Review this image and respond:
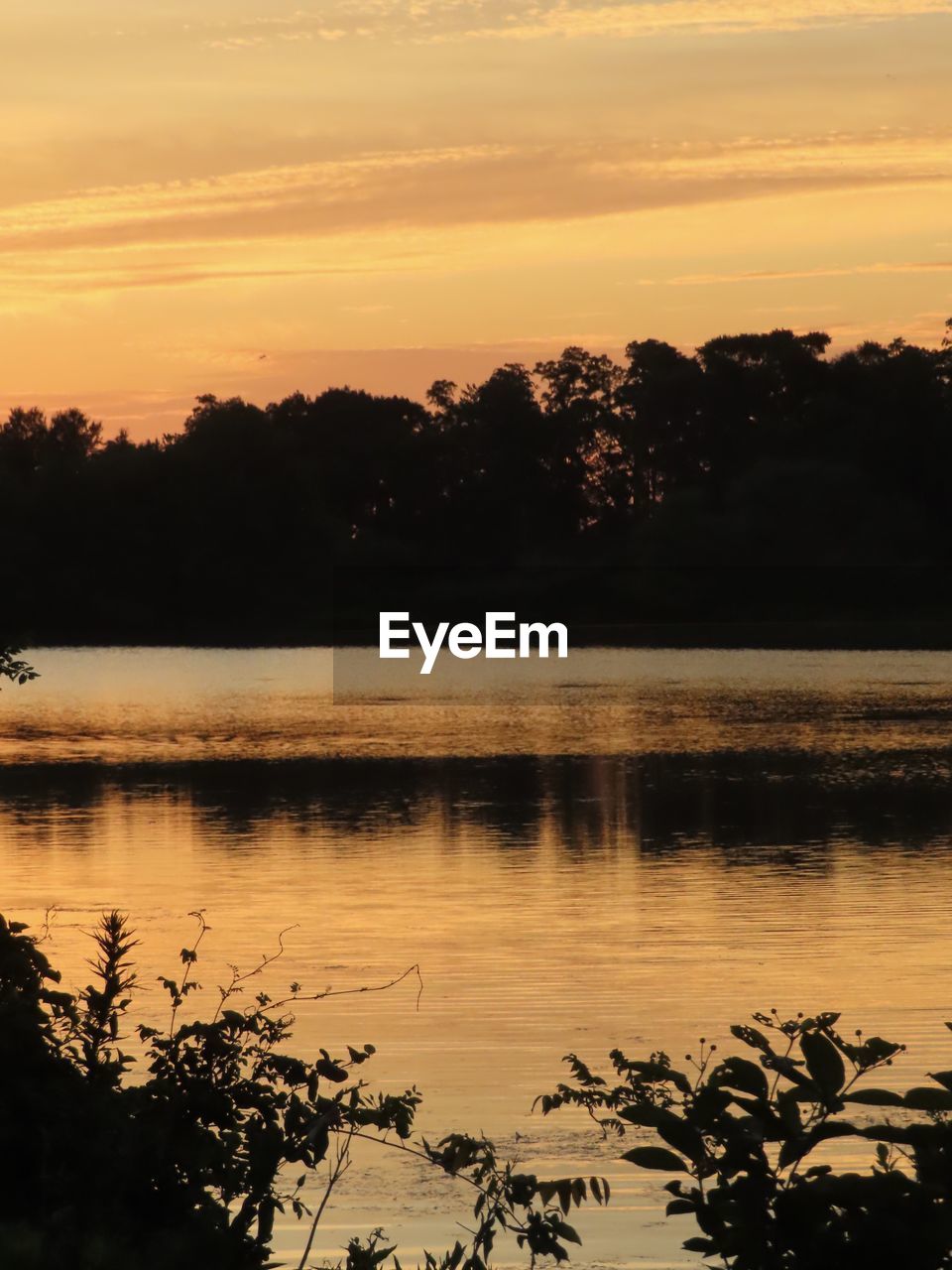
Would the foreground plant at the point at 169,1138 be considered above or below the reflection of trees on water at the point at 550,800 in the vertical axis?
above

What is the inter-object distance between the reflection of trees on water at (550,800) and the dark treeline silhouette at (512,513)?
56.2 m

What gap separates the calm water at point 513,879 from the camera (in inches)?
380

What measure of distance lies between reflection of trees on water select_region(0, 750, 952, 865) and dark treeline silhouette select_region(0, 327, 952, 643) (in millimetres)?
56182

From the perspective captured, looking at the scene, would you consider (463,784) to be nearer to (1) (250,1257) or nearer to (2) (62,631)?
(1) (250,1257)

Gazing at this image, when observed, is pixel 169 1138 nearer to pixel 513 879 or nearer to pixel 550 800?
pixel 513 879

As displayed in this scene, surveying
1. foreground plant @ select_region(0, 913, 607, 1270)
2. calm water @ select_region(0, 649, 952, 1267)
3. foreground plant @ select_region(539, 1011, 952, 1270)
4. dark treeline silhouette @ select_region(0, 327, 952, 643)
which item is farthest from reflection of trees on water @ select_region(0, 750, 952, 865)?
dark treeline silhouette @ select_region(0, 327, 952, 643)

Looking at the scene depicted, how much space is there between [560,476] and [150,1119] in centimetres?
10840

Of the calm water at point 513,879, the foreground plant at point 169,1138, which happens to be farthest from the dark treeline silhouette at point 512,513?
Answer: the foreground plant at point 169,1138

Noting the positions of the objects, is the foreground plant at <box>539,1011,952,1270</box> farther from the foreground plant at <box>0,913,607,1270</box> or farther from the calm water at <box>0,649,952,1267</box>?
the calm water at <box>0,649,952,1267</box>

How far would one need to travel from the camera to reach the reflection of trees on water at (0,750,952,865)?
19.8 m

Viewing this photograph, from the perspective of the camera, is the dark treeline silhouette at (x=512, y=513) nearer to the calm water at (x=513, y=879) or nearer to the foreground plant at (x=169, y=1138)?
the calm water at (x=513, y=879)

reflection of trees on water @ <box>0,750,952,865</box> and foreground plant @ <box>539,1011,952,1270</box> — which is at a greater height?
foreground plant @ <box>539,1011,952,1270</box>

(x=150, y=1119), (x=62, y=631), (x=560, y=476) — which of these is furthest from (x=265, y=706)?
(x=560, y=476)

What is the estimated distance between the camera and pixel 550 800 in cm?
2320
